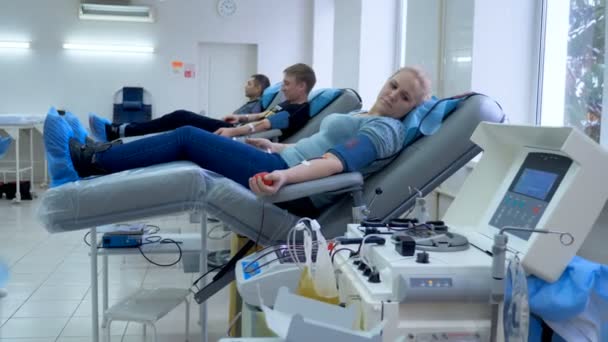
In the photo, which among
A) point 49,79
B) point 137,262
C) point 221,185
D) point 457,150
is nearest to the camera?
point 221,185

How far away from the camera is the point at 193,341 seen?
2715 millimetres

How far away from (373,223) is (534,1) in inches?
73.4

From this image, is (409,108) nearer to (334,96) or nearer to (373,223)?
(373,223)

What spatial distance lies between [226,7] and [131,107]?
1960mm

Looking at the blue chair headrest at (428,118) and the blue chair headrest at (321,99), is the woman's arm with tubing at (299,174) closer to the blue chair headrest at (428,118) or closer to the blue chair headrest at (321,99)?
the blue chair headrest at (428,118)

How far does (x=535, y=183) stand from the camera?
146 cm

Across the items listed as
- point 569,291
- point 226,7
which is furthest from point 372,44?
point 569,291

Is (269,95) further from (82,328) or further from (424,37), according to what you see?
(82,328)

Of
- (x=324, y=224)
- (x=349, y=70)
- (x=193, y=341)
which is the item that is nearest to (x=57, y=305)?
(x=193, y=341)

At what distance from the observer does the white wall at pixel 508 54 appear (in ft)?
9.45

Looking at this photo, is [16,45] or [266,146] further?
[16,45]

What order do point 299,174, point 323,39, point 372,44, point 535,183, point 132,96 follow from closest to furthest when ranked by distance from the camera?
1. point 535,183
2. point 299,174
3. point 372,44
4. point 132,96
5. point 323,39

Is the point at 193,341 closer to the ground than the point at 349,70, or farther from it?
closer to the ground

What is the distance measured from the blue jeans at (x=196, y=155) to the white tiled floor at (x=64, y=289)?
0.88 m
